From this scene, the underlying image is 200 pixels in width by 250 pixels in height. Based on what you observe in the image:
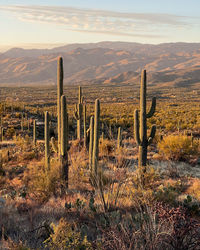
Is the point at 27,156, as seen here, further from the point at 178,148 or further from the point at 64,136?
the point at 178,148

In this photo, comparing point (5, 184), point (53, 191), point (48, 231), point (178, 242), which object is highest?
point (178, 242)

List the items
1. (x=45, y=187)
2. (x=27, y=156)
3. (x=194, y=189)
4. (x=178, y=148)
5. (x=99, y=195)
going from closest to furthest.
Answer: (x=99, y=195), (x=45, y=187), (x=194, y=189), (x=178, y=148), (x=27, y=156)

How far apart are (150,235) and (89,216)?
2336mm

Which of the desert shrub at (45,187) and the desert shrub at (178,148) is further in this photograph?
the desert shrub at (178,148)

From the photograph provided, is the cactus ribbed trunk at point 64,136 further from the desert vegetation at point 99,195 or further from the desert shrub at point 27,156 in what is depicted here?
the desert shrub at point 27,156

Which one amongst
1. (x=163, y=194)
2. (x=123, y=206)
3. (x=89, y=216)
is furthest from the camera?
(x=163, y=194)

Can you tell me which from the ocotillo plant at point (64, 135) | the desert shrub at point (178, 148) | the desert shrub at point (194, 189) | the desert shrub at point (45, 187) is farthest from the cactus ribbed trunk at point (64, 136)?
the desert shrub at point (178, 148)

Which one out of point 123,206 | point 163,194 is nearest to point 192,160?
point 163,194

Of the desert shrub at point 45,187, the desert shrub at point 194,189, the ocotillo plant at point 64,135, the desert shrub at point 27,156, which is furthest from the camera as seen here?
the desert shrub at point 27,156

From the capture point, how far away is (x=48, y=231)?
5.10 meters

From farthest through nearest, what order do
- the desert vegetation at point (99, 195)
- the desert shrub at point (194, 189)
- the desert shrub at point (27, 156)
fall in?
the desert shrub at point (27, 156) → the desert shrub at point (194, 189) → the desert vegetation at point (99, 195)

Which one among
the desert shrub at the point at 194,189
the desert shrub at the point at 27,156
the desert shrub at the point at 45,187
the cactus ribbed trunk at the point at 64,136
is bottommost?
the desert shrub at the point at 27,156

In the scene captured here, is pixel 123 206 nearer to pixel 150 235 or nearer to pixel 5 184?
pixel 150 235

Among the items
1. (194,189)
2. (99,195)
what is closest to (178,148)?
(194,189)
